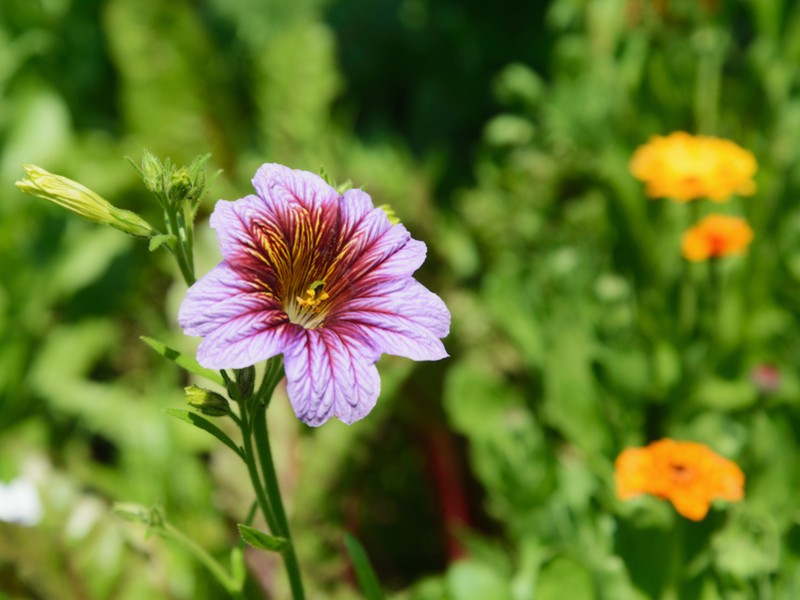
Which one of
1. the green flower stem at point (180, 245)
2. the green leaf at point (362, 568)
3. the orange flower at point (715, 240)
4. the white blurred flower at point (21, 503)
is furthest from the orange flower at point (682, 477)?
the white blurred flower at point (21, 503)

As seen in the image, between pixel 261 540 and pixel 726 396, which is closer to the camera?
pixel 261 540

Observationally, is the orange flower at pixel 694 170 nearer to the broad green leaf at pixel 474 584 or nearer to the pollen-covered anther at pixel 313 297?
the broad green leaf at pixel 474 584

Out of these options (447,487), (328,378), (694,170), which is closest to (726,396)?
(694,170)

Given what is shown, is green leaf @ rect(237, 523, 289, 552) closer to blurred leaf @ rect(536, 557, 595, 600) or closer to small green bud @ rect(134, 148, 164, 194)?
small green bud @ rect(134, 148, 164, 194)

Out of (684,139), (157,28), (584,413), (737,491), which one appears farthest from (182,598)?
(157,28)

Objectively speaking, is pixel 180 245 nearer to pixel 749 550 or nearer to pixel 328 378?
pixel 328 378
